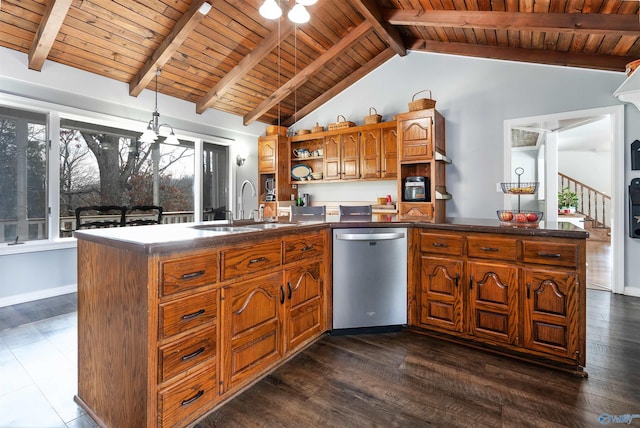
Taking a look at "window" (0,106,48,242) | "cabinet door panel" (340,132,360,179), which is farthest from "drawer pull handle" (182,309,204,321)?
"cabinet door panel" (340,132,360,179)

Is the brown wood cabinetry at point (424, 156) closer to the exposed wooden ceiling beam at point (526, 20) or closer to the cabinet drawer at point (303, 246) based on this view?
the exposed wooden ceiling beam at point (526, 20)

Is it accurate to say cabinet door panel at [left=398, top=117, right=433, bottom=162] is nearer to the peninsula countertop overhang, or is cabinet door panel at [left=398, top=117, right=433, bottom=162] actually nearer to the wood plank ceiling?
the wood plank ceiling

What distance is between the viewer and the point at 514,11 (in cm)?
345

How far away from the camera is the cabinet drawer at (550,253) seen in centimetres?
204

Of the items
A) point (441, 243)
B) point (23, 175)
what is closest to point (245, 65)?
point (23, 175)

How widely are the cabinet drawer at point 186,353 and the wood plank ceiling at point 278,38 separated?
129 inches

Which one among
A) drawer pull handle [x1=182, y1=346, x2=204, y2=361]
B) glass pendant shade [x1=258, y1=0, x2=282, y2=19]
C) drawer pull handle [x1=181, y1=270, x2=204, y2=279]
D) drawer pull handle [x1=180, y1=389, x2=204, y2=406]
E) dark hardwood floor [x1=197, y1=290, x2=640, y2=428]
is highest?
glass pendant shade [x1=258, y1=0, x2=282, y2=19]

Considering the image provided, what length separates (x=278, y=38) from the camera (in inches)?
162

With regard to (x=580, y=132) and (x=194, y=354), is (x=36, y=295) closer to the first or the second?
(x=194, y=354)

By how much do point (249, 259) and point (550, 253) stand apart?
1939mm

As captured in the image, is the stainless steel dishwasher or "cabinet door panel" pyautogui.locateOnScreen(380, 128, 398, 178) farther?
"cabinet door panel" pyautogui.locateOnScreen(380, 128, 398, 178)

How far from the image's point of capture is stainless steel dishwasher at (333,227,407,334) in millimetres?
2605

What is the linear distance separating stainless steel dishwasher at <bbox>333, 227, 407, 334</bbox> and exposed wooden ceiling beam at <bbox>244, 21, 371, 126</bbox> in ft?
10.5

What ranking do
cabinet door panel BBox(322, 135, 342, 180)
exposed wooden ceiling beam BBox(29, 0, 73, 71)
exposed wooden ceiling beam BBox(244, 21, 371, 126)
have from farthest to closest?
cabinet door panel BBox(322, 135, 342, 180), exposed wooden ceiling beam BBox(244, 21, 371, 126), exposed wooden ceiling beam BBox(29, 0, 73, 71)
